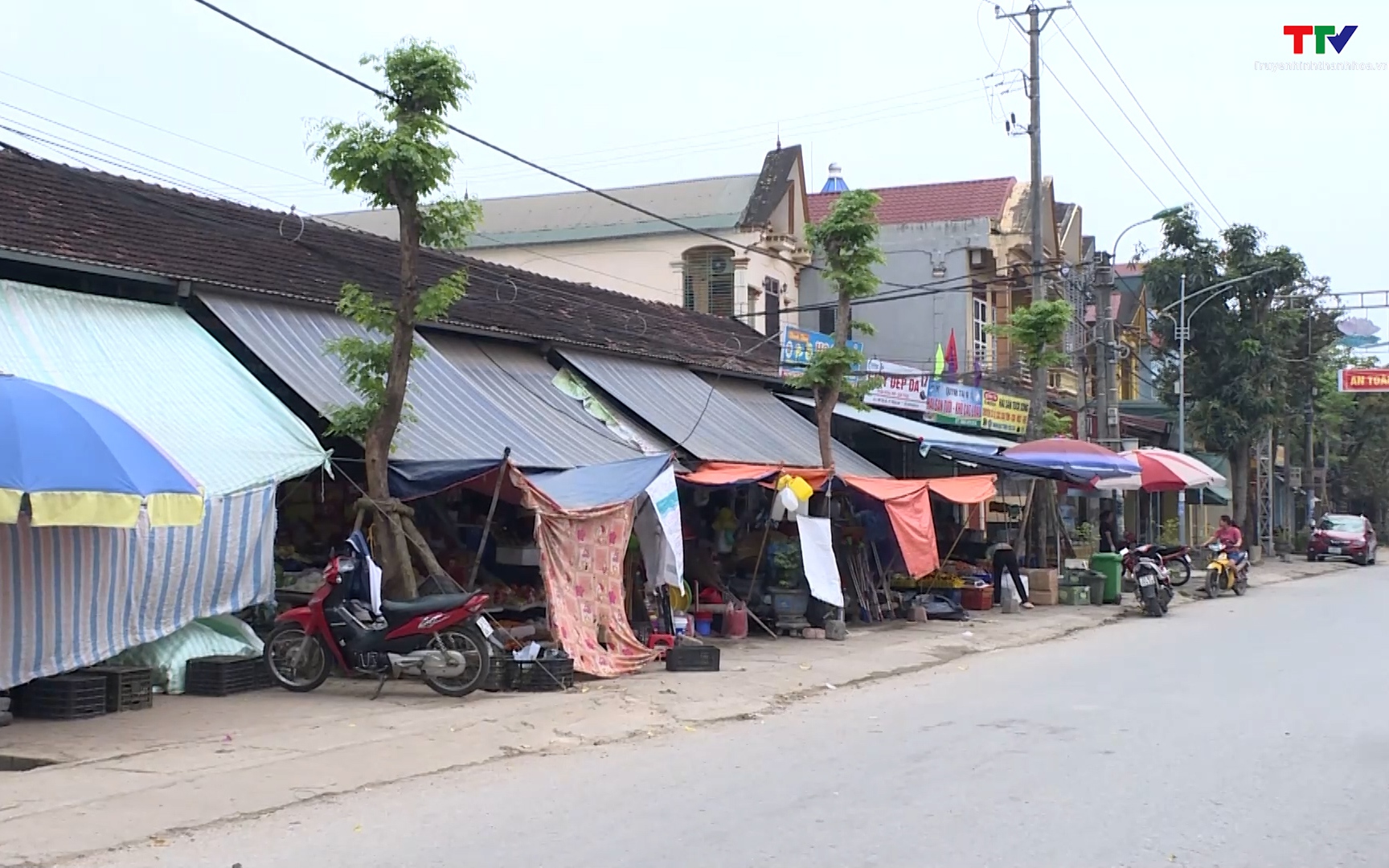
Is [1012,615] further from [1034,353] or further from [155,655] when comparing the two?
[155,655]

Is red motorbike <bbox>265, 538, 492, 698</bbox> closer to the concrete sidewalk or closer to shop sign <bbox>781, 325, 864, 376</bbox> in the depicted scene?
the concrete sidewalk

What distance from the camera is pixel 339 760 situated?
9.23 meters

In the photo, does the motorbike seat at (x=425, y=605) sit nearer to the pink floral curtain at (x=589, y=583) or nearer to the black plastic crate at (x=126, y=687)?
the pink floral curtain at (x=589, y=583)

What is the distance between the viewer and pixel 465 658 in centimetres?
1210

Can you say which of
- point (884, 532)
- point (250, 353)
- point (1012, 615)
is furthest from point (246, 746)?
point (1012, 615)

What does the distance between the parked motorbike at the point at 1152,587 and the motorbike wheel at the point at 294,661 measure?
15.0 m

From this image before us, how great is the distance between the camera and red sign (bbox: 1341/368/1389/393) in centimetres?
5128

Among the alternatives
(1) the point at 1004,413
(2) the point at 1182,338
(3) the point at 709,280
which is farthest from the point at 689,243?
(2) the point at 1182,338

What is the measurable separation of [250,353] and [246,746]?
547 centimetres

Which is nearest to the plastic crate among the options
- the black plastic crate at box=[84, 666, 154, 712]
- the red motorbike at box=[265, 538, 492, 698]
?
the red motorbike at box=[265, 538, 492, 698]

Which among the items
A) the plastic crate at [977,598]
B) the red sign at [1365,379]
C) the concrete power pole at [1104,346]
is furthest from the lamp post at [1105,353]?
the red sign at [1365,379]

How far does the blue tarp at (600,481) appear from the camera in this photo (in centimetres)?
1399

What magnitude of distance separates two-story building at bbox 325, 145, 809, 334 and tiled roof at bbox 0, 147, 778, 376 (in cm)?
723

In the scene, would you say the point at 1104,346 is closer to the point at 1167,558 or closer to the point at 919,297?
the point at 1167,558
